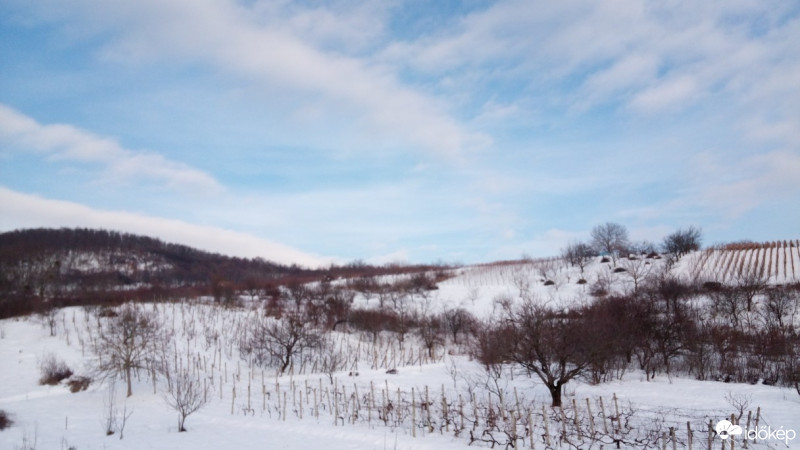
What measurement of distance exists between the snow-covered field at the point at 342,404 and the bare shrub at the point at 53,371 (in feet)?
1.37

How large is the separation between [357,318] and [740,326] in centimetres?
2836

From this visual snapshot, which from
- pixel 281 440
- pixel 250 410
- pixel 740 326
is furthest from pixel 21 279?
pixel 740 326

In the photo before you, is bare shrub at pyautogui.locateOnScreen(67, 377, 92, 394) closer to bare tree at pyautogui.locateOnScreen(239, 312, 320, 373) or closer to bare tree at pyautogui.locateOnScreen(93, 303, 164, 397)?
bare tree at pyautogui.locateOnScreen(93, 303, 164, 397)

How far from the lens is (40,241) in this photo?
267 feet

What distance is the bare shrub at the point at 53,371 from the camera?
2414 cm

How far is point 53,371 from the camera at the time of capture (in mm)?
24391

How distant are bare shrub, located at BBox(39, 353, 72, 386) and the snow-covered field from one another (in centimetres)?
42

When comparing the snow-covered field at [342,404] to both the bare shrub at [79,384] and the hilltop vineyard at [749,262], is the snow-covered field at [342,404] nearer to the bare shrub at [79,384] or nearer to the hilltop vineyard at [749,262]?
the bare shrub at [79,384]

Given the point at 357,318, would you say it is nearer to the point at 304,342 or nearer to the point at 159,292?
the point at 304,342

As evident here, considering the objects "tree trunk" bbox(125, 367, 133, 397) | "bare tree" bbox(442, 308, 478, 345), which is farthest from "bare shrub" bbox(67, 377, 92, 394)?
"bare tree" bbox(442, 308, 478, 345)

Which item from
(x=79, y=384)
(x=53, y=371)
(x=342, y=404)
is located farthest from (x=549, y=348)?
(x=53, y=371)

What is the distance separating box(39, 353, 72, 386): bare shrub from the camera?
24141 millimetres

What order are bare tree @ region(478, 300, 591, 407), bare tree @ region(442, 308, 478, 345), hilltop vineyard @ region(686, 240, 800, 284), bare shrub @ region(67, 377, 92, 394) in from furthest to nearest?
hilltop vineyard @ region(686, 240, 800, 284) → bare tree @ region(442, 308, 478, 345) → bare shrub @ region(67, 377, 92, 394) → bare tree @ region(478, 300, 591, 407)

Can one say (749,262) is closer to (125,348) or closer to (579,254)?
(579,254)
